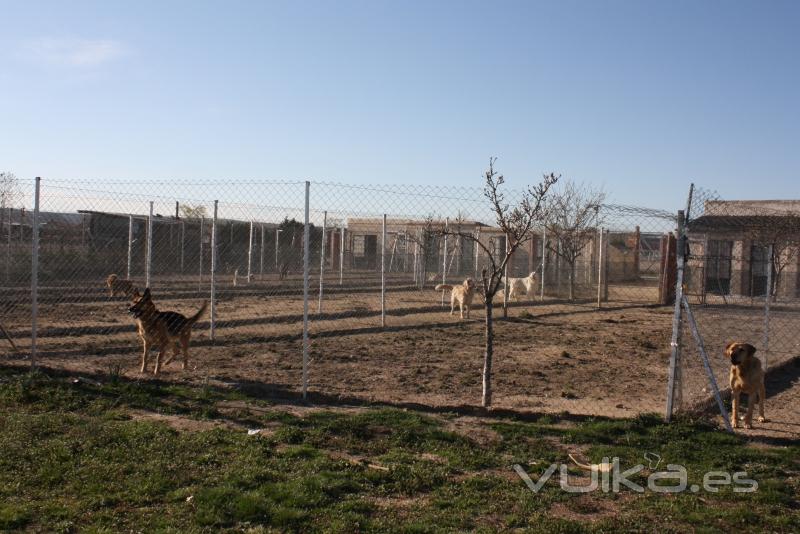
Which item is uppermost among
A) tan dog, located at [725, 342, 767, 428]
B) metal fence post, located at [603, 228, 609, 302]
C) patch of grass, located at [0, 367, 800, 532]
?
metal fence post, located at [603, 228, 609, 302]

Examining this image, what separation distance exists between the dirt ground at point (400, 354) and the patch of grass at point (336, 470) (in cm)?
106

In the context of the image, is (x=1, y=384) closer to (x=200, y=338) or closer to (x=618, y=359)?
(x=200, y=338)

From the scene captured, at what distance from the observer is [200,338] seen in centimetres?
1220

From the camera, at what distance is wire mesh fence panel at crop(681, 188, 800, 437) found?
26.7ft

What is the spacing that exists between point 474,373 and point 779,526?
5465mm

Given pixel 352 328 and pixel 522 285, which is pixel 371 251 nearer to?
pixel 522 285

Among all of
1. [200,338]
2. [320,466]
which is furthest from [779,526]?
[200,338]

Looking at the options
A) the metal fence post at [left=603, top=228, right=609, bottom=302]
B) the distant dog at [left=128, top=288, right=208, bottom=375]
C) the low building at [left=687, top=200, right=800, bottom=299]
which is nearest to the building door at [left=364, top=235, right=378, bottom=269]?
the metal fence post at [left=603, top=228, right=609, bottom=302]

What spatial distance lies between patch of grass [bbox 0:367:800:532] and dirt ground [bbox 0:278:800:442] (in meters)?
1.06

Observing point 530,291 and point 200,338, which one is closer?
point 200,338

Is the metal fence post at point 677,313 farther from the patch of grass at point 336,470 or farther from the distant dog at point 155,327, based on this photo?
the distant dog at point 155,327

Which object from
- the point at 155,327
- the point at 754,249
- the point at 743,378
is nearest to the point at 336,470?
the point at 743,378

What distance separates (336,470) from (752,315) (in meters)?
17.2

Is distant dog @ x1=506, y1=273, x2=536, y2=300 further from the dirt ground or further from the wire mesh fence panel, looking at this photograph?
the wire mesh fence panel
